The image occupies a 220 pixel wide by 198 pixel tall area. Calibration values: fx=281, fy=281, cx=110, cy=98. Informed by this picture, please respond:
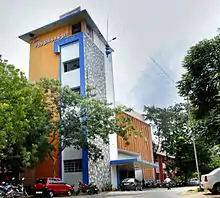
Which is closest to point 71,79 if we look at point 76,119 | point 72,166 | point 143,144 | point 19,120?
point 76,119

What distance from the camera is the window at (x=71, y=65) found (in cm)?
2797

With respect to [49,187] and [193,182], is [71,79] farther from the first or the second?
[193,182]

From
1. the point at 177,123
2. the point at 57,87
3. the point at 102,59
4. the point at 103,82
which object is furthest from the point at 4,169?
the point at 177,123

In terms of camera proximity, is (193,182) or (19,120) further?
(193,182)

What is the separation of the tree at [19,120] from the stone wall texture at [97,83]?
6.11m

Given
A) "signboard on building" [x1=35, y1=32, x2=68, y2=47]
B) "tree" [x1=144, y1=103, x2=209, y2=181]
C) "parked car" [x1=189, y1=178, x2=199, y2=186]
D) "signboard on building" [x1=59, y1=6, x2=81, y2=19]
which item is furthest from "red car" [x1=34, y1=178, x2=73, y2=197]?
"parked car" [x1=189, y1=178, x2=199, y2=186]

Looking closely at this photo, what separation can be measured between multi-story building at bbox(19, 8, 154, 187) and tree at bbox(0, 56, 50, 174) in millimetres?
4957

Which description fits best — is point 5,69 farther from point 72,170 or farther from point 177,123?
point 177,123

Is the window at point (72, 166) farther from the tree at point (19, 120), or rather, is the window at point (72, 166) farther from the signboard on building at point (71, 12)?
the signboard on building at point (71, 12)

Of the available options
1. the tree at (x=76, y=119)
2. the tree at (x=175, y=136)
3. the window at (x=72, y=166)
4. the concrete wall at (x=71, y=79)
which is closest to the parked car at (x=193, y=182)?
the tree at (x=175, y=136)

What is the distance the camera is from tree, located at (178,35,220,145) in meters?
15.8

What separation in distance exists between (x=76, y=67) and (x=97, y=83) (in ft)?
8.79

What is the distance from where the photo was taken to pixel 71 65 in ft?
92.9

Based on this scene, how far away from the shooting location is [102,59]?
31203mm
